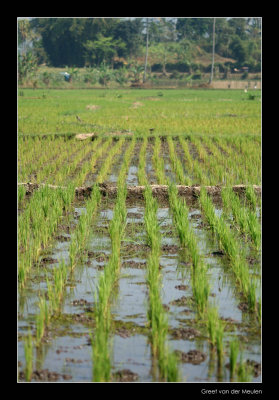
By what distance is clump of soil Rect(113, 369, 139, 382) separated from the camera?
2.71 m

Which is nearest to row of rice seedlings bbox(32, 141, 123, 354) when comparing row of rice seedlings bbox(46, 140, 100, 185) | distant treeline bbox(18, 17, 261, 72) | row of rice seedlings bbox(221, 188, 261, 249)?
row of rice seedlings bbox(221, 188, 261, 249)

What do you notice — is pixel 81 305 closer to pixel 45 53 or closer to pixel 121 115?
pixel 121 115

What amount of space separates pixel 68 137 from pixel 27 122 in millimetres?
3303

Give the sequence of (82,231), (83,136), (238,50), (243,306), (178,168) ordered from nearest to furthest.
Answer: (243,306) → (82,231) → (178,168) → (83,136) → (238,50)

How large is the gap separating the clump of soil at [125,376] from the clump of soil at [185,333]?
478mm

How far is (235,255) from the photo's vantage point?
4270 mm

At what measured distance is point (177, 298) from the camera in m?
3.77

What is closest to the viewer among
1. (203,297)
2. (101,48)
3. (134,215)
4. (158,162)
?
(203,297)

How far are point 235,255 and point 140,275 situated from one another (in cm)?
66

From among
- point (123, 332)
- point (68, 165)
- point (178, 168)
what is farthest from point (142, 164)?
point (123, 332)

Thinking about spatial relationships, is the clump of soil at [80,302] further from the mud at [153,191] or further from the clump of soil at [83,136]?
Answer: the clump of soil at [83,136]

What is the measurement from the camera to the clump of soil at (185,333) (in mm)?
3176

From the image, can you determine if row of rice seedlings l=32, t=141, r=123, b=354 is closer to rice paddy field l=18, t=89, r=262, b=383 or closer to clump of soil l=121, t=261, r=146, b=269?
rice paddy field l=18, t=89, r=262, b=383

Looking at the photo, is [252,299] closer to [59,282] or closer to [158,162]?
[59,282]
